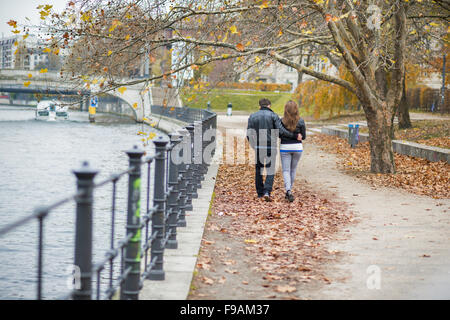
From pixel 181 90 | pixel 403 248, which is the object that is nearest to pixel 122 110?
pixel 181 90

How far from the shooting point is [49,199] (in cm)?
1948

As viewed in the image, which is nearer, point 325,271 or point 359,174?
point 325,271

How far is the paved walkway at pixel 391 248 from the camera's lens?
20.6ft

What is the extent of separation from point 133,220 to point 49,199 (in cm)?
1515

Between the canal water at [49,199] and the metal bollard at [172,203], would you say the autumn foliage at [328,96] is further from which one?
the metal bollard at [172,203]

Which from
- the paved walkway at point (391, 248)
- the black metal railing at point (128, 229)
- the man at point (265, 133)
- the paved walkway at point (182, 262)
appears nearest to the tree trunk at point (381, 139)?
the paved walkway at point (391, 248)

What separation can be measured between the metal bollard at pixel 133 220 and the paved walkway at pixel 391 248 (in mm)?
1784

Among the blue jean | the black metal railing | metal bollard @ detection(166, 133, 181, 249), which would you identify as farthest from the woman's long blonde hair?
metal bollard @ detection(166, 133, 181, 249)

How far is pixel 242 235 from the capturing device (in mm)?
9148

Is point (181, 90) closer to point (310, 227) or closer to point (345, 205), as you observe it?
point (345, 205)

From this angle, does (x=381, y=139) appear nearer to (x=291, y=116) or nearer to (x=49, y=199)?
(x=291, y=116)

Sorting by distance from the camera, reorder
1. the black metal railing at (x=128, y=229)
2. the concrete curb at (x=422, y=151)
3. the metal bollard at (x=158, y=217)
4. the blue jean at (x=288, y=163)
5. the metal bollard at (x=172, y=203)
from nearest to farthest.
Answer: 1. the black metal railing at (x=128, y=229)
2. the metal bollard at (x=158, y=217)
3. the metal bollard at (x=172, y=203)
4. the blue jean at (x=288, y=163)
5. the concrete curb at (x=422, y=151)

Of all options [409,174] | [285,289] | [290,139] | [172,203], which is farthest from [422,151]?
[285,289]
